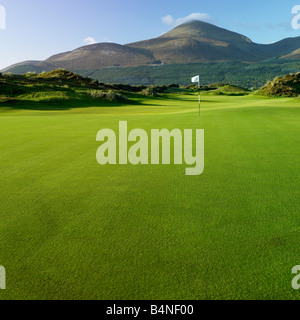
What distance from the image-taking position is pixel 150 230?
3391mm

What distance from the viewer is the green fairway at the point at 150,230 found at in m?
2.49

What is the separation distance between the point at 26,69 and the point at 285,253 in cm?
21594

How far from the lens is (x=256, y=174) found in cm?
552

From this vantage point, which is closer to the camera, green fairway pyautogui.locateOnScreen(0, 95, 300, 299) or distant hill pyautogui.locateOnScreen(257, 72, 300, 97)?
green fairway pyautogui.locateOnScreen(0, 95, 300, 299)

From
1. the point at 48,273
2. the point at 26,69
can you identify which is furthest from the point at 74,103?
the point at 26,69

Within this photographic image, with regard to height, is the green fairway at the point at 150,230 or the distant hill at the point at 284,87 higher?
the distant hill at the point at 284,87

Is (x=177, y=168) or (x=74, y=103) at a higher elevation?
(x=74, y=103)

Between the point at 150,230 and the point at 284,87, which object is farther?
the point at 284,87

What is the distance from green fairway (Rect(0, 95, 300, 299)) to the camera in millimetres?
2492

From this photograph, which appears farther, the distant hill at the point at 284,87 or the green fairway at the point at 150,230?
the distant hill at the point at 284,87

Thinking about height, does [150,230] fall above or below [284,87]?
below

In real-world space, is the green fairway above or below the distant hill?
below
